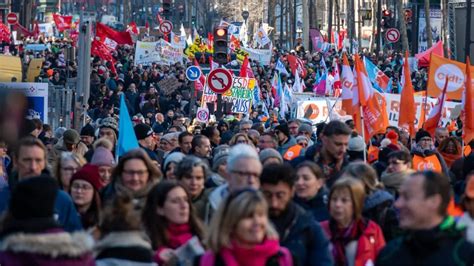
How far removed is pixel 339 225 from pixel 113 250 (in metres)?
1.47

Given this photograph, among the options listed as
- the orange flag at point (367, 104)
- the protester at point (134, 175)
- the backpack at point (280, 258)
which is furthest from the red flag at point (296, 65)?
the backpack at point (280, 258)

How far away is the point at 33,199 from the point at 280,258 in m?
1.13

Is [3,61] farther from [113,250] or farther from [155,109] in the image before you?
[113,250]

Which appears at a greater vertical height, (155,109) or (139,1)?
(139,1)

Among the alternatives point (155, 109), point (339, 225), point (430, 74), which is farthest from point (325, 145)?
point (155, 109)

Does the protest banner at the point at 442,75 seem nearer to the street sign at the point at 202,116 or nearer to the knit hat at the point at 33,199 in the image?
the street sign at the point at 202,116

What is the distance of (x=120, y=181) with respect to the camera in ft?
31.1

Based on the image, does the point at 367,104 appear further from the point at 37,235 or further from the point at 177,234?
the point at 37,235

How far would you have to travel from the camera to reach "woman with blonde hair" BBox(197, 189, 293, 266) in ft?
23.0

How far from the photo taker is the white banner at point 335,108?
861 inches

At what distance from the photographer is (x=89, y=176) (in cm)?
951

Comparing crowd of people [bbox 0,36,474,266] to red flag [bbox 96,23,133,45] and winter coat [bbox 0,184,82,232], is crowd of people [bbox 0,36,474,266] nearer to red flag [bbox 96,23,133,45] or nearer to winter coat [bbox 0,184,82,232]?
winter coat [bbox 0,184,82,232]

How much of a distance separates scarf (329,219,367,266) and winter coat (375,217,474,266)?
1504 mm

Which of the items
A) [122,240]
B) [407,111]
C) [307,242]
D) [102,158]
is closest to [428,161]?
[102,158]
